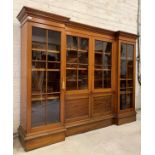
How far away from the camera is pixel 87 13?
11.5 feet

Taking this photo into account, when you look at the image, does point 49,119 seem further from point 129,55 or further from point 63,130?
point 129,55

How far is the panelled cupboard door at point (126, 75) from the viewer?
11.8ft

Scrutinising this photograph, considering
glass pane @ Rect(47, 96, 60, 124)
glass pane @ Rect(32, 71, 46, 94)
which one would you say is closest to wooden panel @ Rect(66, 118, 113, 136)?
glass pane @ Rect(47, 96, 60, 124)

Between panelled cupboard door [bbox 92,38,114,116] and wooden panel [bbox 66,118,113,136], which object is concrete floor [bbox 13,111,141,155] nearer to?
wooden panel [bbox 66,118,113,136]

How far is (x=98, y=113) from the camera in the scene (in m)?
3.30

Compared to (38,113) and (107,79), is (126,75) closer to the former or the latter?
(107,79)

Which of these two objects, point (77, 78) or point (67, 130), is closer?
point (67, 130)

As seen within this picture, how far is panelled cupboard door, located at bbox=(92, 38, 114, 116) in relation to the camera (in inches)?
129

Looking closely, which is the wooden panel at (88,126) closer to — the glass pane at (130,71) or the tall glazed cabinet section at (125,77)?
the tall glazed cabinet section at (125,77)

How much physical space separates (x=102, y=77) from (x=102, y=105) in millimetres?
584

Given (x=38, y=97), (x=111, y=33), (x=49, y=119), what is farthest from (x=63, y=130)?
(x=111, y=33)

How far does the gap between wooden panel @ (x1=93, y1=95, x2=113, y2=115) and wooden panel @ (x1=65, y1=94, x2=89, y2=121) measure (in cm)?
21

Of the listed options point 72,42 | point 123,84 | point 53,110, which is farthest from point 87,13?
point 53,110

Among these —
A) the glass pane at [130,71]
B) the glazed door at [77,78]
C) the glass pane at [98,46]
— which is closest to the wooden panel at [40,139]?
the glazed door at [77,78]
